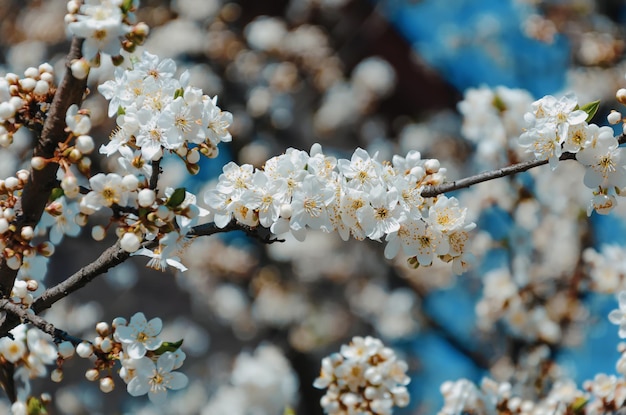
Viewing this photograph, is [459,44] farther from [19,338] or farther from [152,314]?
[19,338]

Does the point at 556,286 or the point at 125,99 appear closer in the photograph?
the point at 125,99

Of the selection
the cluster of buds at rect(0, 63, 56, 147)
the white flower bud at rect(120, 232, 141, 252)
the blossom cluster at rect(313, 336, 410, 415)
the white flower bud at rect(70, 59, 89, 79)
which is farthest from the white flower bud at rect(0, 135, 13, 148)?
the blossom cluster at rect(313, 336, 410, 415)

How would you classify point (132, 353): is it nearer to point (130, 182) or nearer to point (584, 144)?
point (130, 182)

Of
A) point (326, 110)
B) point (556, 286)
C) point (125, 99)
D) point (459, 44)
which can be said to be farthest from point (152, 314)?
point (125, 99)

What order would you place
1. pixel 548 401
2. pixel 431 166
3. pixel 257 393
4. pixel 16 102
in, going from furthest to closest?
1. pixel 257 393
2. pixel 548 401
3. pixel 431 166
4. pixel 16 102

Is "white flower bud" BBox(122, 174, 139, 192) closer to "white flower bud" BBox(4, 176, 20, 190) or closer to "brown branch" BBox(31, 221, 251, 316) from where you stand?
"brown branch" BBox(31, 221, 251, 316)

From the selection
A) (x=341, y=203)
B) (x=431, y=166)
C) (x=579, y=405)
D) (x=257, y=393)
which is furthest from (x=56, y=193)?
(x=257, y=393)
